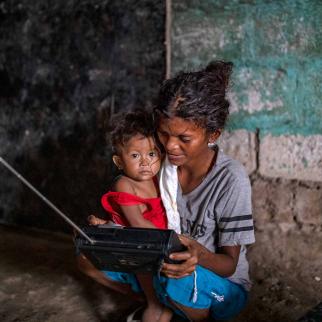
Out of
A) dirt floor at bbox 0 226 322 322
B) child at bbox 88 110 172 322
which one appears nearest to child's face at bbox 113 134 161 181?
child at bbox 88 110 172 322

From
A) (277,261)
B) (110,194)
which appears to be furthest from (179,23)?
(277,261)

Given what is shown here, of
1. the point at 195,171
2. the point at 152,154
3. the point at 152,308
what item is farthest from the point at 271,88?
the point at 152,308

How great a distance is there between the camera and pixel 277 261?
2.65 metres

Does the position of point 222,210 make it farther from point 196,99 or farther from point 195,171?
point 196,99

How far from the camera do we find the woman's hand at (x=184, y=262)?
Answer: 5.48 ft

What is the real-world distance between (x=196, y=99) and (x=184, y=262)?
0.57 m

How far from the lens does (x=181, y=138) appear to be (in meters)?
1.85

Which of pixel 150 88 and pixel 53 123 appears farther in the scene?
pixel 53 123

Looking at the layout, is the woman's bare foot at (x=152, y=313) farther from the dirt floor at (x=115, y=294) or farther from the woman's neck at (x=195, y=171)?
the woman's neck at (x=195, y=171)

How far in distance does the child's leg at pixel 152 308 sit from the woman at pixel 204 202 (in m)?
0.07

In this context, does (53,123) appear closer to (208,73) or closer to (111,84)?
(111,84)

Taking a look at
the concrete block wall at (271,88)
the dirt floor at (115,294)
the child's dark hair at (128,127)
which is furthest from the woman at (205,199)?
the concrete block wall at (271,88)

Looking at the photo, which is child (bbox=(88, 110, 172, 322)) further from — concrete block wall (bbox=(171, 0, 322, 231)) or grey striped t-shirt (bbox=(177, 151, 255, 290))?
concrete block wall (bbox=(171, 0, 322, 231))

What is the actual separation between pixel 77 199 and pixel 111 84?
0.80 m
